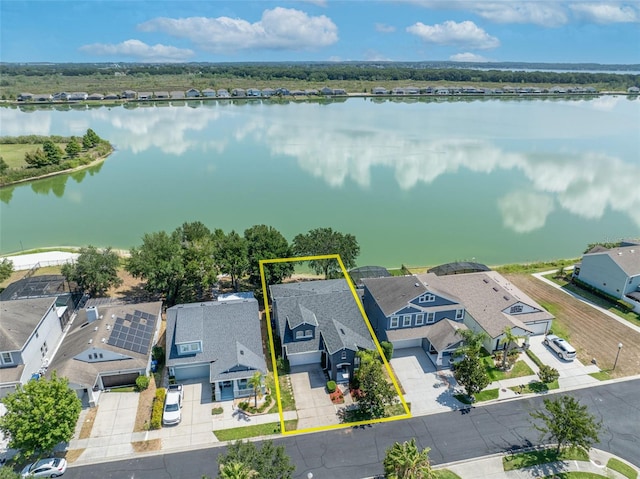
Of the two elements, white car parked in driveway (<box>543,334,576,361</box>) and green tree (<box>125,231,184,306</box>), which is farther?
green tree (<box>125,231,184,306</box>)

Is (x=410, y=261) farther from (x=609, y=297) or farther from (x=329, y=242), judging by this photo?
(x=609, y=297)

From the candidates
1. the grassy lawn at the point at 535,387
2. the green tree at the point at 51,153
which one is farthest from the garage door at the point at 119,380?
the green tree at the point at 51,153

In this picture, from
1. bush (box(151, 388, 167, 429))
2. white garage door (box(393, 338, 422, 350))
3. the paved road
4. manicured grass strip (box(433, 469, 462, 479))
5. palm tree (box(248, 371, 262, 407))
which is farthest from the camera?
white garage door (box(393, 338, 422, 350))

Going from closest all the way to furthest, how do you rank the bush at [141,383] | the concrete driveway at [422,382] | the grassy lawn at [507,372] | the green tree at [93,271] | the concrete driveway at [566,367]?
the concrete driveway at [422,382]
the bush at [141,383]
the concrete driveway at [566,367]
the grassy lawn at [507,372]
the green tree at [93,271]

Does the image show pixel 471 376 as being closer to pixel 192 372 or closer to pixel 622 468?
pixel 622 468

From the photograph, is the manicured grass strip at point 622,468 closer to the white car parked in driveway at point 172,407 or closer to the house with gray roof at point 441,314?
the house with gray roof at point 441,314

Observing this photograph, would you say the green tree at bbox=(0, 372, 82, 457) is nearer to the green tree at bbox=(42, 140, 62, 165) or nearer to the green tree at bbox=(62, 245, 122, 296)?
the green tree at bbox=(62, 245, 122, 296)

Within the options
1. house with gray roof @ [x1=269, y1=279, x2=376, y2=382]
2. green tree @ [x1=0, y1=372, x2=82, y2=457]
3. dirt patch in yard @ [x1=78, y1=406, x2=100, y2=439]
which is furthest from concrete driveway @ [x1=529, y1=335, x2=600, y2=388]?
green tree @ [x1=0, y1=372, x2=82, y2=457]
